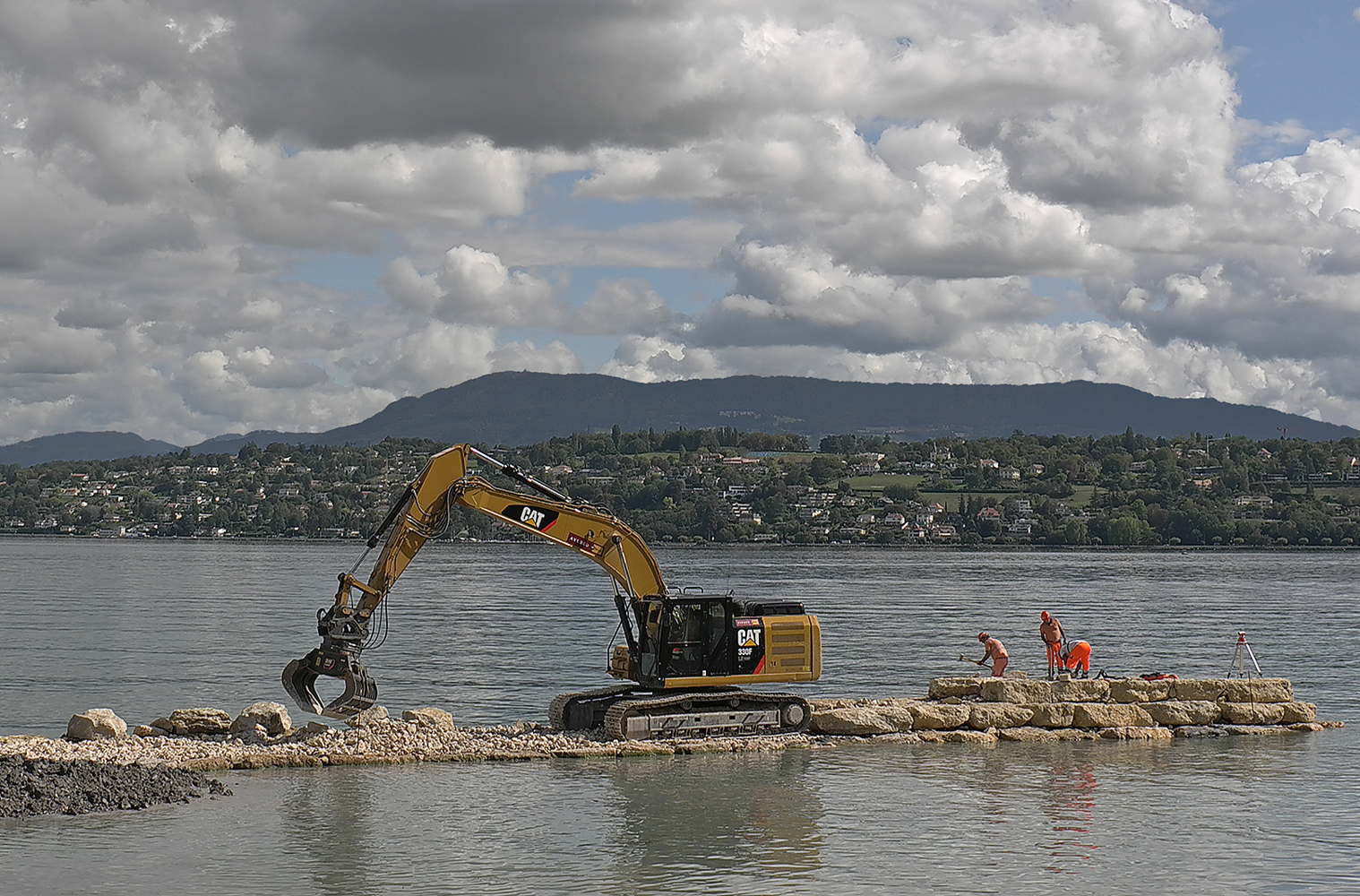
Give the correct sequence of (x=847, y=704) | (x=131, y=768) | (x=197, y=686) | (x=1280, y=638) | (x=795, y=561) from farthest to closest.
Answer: (x=795, y=561), (x=1280, y=638), (x=197, y=686), (x=847, y=704), (x=131, y=768)

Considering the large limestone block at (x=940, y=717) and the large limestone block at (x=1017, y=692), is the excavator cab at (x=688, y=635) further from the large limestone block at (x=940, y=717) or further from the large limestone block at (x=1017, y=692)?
the large limestone block at (x=1017, y=692)

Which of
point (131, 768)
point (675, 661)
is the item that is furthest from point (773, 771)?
point (131, 768)

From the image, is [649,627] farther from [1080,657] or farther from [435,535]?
[1080,657]

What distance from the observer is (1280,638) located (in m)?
53.6

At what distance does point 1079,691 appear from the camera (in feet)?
90.0

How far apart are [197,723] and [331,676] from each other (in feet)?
14.1

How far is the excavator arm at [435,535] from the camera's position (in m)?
22.2

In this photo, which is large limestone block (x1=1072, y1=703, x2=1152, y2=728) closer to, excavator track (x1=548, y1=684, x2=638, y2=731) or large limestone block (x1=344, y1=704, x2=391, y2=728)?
excavator track (x1=548, y1=684, x2=638, y2=731)

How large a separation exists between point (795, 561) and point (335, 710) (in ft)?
354

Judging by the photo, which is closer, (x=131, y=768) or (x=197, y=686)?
(x=131, y=768)

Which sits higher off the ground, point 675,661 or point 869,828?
point 675,661

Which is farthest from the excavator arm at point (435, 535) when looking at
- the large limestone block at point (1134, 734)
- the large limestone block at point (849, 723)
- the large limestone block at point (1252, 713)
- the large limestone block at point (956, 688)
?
the large limestone block at point (1252, 713)

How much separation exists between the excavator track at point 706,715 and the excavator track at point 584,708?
0.77 m

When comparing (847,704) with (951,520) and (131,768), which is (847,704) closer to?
(131,768)
